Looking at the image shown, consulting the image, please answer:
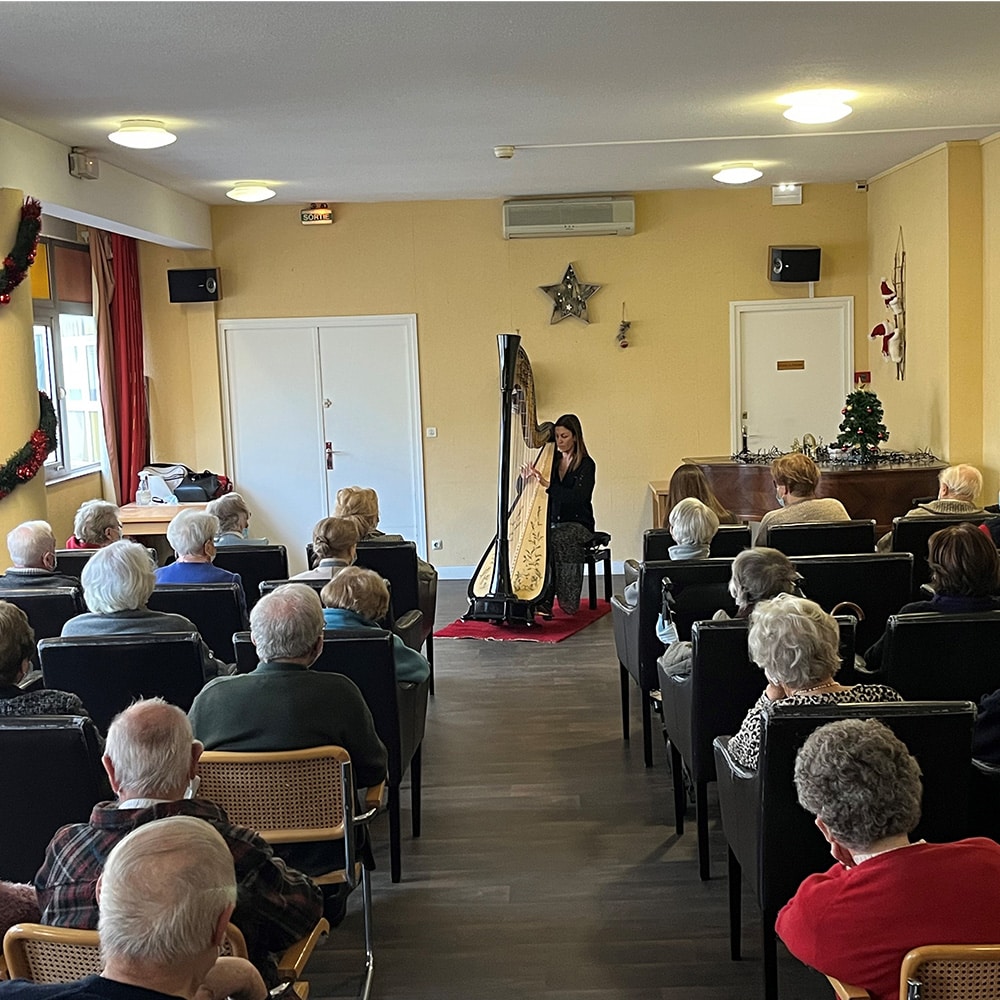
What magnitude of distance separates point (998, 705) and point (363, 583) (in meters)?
1.98

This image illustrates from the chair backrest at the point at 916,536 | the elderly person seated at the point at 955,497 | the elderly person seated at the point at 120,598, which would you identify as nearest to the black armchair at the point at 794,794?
the elderly person seated at the point at 120,598

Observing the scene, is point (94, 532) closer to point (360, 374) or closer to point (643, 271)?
point (360, 374)

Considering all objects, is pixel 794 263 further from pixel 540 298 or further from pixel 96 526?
pixel 96 526

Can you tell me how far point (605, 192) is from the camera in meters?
9.45

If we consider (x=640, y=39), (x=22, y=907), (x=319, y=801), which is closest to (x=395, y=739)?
(x=319, y=801)

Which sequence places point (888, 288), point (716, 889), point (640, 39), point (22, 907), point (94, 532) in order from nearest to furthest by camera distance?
point (22, 907)
point (716, 889)
point (640, 39)
point (94, 532)
point (888, 288)

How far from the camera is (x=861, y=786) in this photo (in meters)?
2.22

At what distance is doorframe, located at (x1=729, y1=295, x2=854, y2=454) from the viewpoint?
970 centimetres

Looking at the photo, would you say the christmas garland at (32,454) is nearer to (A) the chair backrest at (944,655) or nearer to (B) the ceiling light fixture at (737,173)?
(A) the chair backrest at (944,655)

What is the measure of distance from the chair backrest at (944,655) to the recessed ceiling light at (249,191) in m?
6.02

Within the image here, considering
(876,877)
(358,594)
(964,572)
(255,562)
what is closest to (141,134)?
(255,562)

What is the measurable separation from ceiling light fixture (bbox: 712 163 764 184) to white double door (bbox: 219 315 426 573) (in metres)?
2.78

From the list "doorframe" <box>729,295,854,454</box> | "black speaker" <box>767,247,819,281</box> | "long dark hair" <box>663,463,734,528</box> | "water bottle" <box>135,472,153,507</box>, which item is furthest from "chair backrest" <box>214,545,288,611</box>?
"black speaker" <box>767,247,819,281</box>

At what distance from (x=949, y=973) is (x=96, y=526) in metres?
4.41
